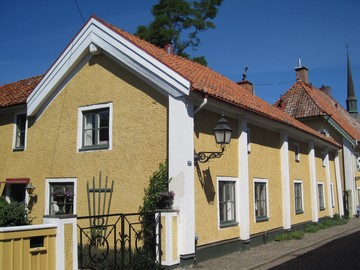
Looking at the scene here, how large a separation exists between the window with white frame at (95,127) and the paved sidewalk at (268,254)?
409 centimetres

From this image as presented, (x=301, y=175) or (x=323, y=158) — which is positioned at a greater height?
(x=323, y=158)

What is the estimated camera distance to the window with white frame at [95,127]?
36.7 ft

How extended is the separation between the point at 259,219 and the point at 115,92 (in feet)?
19.4

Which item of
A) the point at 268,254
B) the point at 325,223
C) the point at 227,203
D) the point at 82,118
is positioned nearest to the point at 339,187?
the point at 325,223

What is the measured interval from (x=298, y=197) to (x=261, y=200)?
452 centimetres

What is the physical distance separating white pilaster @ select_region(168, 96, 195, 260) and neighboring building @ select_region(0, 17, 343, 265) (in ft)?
0.07

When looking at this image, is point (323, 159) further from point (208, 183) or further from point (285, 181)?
point (208, 183)

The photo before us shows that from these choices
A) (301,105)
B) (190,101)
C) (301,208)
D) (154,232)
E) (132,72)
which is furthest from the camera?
(301,105)

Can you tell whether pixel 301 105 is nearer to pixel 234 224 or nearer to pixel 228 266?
pixel 234 224

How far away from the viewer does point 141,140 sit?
10.4 metres

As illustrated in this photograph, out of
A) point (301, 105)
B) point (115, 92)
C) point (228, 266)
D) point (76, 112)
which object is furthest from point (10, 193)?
point (301, 105)

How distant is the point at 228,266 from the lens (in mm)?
9477

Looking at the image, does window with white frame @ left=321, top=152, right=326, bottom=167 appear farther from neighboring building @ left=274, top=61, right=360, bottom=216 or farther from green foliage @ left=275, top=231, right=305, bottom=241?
green foliage @ left=275, top=231, right=305, bottom=241

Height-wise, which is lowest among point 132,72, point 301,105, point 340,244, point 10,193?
point 340,244
